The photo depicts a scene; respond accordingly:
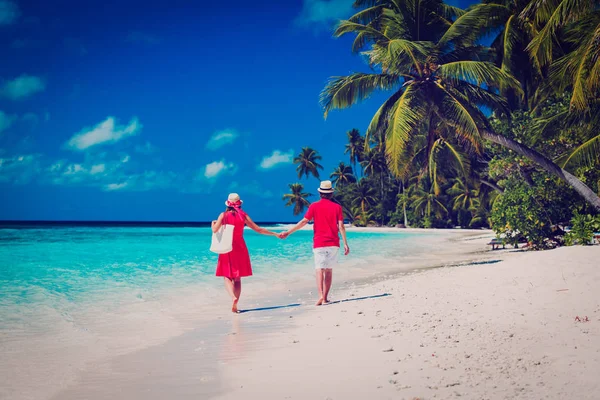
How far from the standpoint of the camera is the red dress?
6759 mm

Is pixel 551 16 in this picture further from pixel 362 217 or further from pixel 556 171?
pixel 362 217

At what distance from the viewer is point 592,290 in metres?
5.61

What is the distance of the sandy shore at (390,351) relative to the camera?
3.04 m

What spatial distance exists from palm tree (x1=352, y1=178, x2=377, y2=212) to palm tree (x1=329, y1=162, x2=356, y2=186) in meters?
3.16

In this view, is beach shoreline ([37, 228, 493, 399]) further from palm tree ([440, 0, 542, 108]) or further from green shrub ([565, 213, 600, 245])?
palm tree ([440, 0, 542, 108])

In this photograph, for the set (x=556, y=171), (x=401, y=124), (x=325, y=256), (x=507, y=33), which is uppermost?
(x=507, y=33)

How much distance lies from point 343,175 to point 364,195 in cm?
565

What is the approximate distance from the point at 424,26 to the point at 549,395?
42.8 ft

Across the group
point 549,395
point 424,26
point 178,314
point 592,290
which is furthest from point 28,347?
point 424,26

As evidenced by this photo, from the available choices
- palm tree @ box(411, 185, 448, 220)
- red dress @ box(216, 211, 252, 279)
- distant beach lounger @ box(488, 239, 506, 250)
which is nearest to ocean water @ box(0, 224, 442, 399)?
red dress @ box(216, 211, 252, 279)

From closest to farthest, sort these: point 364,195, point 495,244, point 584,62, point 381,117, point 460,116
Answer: point 584,62, point 460,116, point 381,117, point 495,244, point 364,195

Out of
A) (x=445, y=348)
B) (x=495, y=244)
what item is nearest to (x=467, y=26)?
(x=495, y=244)

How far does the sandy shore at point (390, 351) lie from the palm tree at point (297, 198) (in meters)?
63.9

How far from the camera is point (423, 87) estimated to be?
1290 cm
